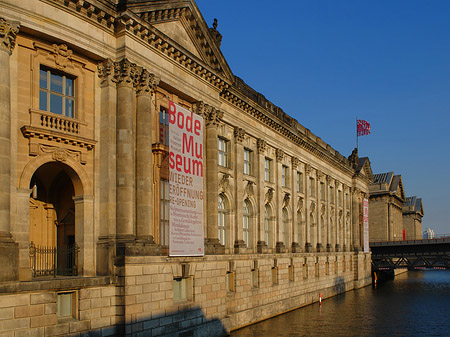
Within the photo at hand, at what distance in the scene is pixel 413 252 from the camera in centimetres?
7450

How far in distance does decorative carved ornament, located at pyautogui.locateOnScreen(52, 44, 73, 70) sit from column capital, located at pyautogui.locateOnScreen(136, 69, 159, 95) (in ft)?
11.5

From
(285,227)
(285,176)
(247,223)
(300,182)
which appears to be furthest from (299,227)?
(247,223)

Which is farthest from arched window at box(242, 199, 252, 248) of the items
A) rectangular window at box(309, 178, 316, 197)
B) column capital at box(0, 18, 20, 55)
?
column capital at box(0, 18, 20, 55)

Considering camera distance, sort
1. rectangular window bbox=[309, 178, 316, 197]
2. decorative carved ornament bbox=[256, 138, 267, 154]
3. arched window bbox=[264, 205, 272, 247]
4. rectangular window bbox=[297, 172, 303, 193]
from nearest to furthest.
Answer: decorative carved ornament bbox=[256, 138, 267, 154] → arched window bbox=[264, 205, 272, 247] → rectangular window bbox=[297, 172, 303, 193] → rectangular window bbox=[309, 178, 316, 197]

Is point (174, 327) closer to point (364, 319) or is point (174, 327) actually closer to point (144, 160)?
point (144, 160)

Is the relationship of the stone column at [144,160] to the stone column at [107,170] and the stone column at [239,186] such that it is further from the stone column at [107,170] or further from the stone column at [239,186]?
the stone column at [239,186]

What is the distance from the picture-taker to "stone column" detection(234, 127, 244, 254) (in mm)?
35122

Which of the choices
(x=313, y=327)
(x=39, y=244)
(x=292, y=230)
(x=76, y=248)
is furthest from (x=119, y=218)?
(x=292, y=230)

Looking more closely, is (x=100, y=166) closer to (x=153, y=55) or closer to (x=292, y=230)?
(x=153, y=55)

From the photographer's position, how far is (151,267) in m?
23.2

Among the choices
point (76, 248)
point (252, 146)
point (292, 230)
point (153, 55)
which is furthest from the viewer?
point (292, 230)

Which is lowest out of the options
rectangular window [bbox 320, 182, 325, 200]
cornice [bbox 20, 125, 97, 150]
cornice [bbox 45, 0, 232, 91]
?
rectangular window [bbox 320, 182, 325, 200]

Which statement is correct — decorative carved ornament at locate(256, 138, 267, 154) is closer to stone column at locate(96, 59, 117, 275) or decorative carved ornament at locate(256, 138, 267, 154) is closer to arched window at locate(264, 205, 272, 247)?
arched window at locate(264, 205, 272, 247)

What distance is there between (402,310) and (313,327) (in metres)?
13.4
